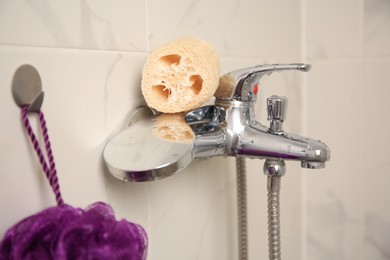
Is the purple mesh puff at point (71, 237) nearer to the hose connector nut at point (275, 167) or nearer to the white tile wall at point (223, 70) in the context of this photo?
the white tile wall at point (223, 70)

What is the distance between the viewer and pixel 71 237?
0.95 feet

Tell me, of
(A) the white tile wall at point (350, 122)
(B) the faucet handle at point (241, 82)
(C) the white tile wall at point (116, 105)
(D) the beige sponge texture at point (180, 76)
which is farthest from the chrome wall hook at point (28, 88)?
(A) the white tile wall at point (350, 122)

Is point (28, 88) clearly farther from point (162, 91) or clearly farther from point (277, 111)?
point (277, 111)

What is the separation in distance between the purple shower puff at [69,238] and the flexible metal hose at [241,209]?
27 centimetres

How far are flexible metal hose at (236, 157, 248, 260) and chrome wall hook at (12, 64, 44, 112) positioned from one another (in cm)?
31

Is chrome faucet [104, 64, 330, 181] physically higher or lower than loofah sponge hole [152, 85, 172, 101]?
lower

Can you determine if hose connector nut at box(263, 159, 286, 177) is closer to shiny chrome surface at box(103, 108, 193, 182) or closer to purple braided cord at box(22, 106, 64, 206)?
shiny chrome surface at box(103, 108, 193, 182)

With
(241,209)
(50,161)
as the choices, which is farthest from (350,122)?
(50,161)

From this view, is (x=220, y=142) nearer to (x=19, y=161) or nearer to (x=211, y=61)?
(x=211, y=61)

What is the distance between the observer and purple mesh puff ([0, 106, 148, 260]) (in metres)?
0.28

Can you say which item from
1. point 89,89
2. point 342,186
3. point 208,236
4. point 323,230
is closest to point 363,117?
point 342,186

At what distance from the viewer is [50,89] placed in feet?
1.17

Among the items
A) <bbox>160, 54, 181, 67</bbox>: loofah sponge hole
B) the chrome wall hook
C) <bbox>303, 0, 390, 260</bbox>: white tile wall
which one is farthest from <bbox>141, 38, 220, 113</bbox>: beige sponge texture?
<bbox>303, 0, 390, 260</bbox>: white tile wall

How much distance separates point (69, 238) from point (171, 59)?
22 cm
